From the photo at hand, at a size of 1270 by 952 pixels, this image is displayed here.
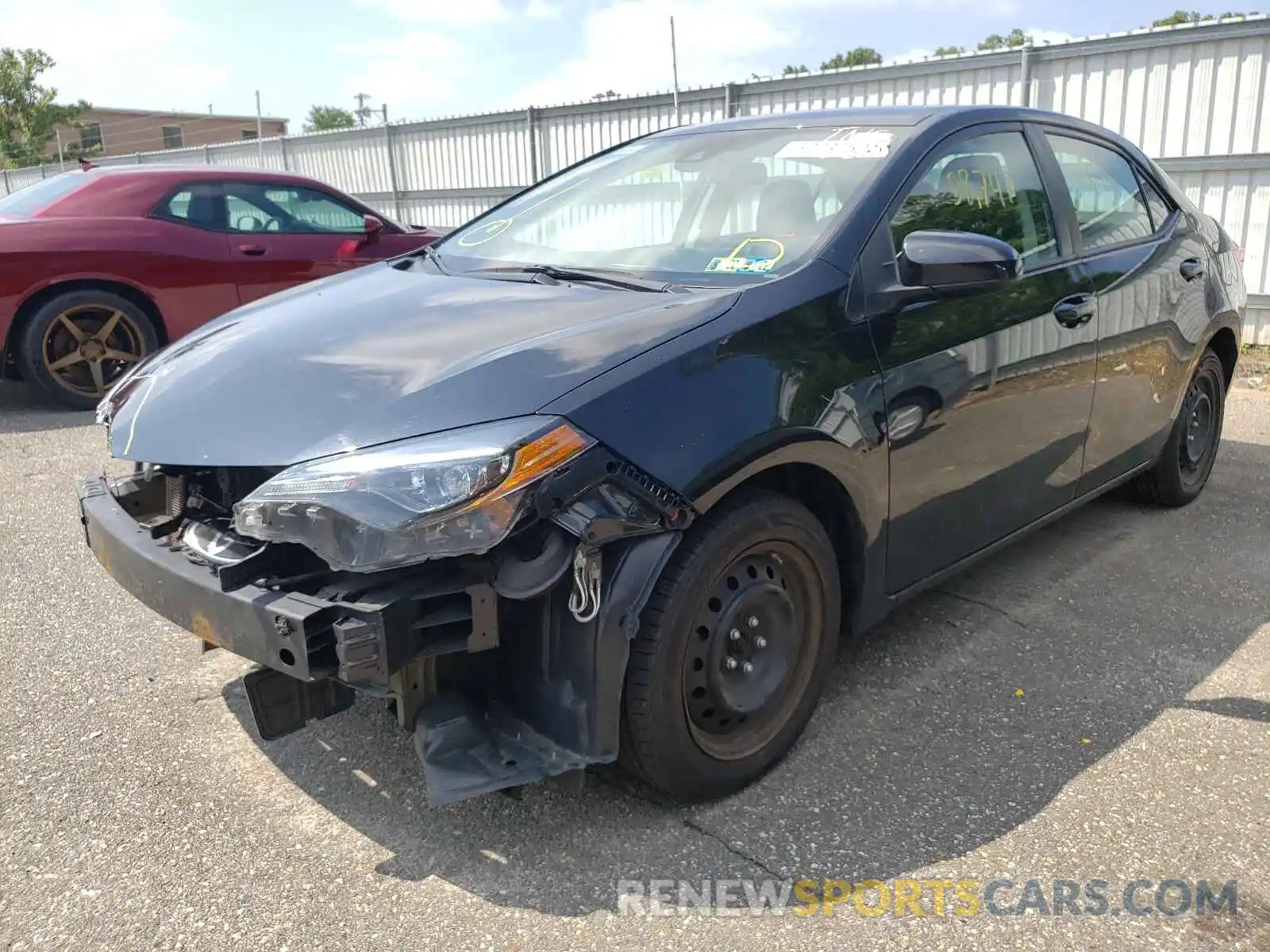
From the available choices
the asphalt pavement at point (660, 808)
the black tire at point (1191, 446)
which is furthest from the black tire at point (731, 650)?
the black tire at point (1191, 446)

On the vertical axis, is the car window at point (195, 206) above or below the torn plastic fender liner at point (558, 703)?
above

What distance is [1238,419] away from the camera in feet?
21.3

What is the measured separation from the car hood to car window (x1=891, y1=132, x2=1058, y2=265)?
848mm

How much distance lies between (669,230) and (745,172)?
34 centimetres

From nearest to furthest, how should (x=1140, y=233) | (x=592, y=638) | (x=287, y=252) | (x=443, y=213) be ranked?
(x=592, y=638), (x=1140, y=233), (x=287, y=252), (x=443, y=213)

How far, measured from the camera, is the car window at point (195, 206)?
6980 mm

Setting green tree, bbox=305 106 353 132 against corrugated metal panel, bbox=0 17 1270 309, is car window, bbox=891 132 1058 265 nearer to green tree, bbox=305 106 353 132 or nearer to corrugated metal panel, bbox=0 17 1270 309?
corrugated metal panel, bbox=0 17 1270 309

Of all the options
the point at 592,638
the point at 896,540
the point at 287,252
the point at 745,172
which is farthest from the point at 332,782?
the point at 287,252

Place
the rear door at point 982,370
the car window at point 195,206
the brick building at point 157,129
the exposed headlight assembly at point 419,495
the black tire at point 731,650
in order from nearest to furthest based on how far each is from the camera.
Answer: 1. the exposed headlight assembly at point 419,495
2. the black tire at point 731,650
3. the rear door at point 982,370
4. the car window at point 195,206
5. the brick building at point 157,129

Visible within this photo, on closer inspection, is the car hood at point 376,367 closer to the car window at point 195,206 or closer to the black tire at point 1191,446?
the black tire at point 1191,446

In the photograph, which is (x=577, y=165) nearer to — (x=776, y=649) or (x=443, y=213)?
(x=776, y=649)

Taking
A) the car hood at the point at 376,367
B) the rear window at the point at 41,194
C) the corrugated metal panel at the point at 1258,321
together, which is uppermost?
the rear window at the point at 41,194

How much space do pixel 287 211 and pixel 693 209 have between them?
5.21 metres

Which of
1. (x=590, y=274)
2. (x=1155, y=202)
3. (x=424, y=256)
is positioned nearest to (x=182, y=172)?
(x=424, y=256)
